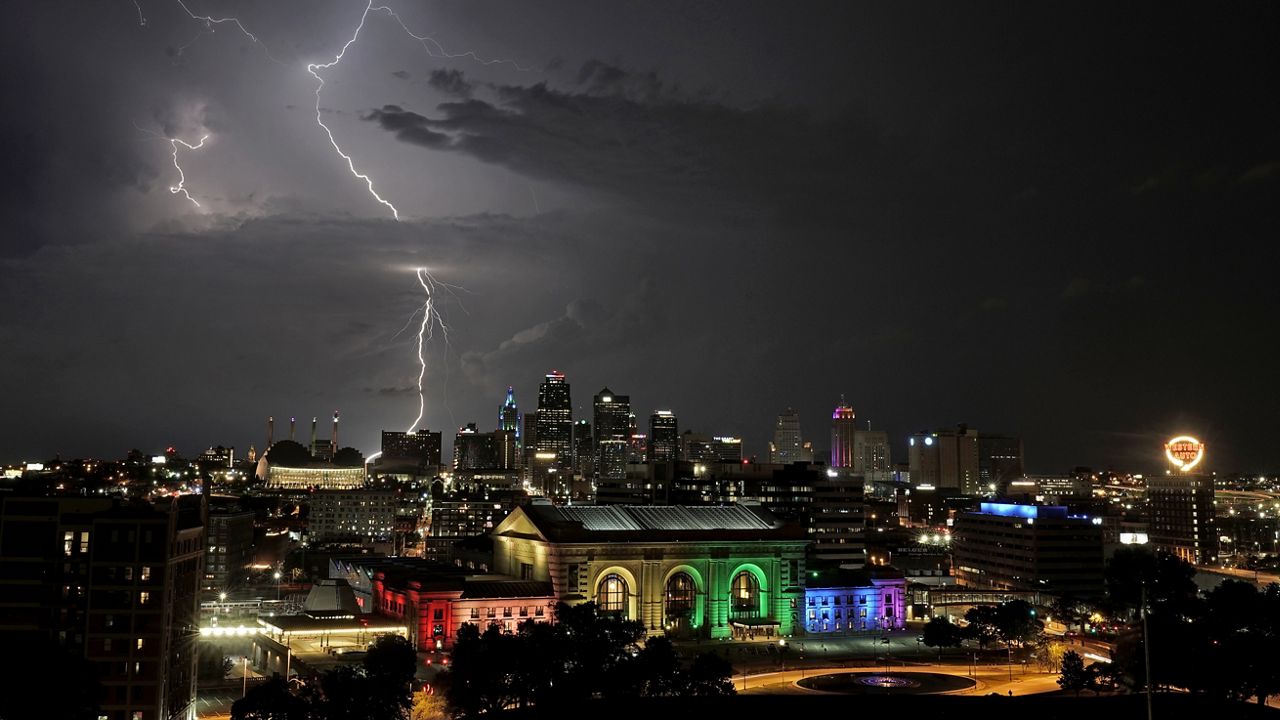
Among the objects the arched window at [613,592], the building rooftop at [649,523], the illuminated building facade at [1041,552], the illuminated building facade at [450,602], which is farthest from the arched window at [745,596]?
the illuminated building facade at [1041,552]

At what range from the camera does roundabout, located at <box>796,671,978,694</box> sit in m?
87.9

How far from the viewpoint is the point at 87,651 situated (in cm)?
6981

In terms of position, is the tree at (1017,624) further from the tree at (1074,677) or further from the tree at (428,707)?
the tree at (428,707)

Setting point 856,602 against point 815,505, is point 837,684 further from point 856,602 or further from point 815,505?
point 815,505

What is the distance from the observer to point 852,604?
126 meters

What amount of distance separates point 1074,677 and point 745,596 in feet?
158

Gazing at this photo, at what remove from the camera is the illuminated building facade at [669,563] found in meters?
117

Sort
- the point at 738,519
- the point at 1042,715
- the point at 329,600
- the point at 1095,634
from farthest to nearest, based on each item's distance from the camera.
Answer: the point at 738,519 < the point at 1095,634 < the point at 329,600 < the point at 1042,715

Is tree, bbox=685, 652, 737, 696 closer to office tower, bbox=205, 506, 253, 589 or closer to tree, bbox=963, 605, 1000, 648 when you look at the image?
tree, bbox=963, 605, 1000, 648

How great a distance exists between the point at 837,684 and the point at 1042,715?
82.4ft

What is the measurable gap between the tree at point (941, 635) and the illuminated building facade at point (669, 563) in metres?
21.2

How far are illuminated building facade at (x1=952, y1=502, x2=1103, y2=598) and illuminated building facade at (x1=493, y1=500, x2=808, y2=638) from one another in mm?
53747

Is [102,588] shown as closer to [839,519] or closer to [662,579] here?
[662,579]

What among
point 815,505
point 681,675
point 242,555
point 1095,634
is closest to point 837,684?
point 681,675
